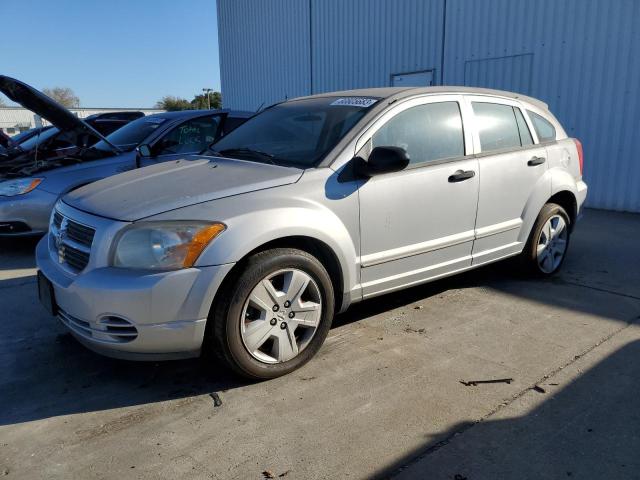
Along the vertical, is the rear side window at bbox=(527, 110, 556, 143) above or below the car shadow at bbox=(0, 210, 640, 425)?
above

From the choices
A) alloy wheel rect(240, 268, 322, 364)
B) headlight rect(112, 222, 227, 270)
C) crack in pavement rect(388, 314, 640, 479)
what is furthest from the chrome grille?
crack in pavement rect(388, 314, 640, 479)

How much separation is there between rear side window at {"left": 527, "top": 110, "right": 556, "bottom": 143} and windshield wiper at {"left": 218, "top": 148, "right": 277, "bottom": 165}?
2509mm

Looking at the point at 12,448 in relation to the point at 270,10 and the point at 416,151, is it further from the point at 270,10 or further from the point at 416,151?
the point at 270,10

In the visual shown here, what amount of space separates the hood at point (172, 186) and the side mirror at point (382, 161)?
0.43 meters

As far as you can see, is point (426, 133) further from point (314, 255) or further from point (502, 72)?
point (502, 72)

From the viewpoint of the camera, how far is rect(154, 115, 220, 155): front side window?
6.53 metres

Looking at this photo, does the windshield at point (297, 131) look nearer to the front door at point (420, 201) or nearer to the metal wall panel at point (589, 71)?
the front door at point (420, 201)

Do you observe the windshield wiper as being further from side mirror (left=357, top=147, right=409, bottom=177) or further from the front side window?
the front side window

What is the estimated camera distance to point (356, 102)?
3844 millimetres

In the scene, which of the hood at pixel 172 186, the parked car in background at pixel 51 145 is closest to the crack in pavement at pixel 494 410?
the hood at pixel 172 186

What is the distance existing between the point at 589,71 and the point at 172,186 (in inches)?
308

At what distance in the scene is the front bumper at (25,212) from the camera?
231 inches

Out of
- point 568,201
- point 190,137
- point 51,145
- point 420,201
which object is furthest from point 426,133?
point 51,145

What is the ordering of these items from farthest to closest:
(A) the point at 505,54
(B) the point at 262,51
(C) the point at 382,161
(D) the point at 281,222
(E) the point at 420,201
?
(B) the point at 262,51
(A) the point at 505,54
(E) the point at 420,201
(C) the point at 382,161
(D) the point at 281,222
